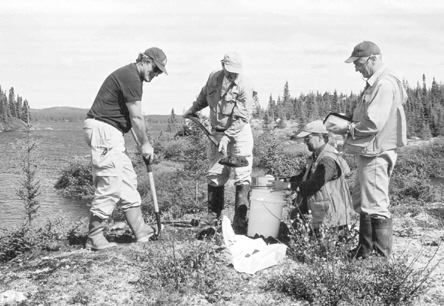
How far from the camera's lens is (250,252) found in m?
5.67

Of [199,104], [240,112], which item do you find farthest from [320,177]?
[199,104]

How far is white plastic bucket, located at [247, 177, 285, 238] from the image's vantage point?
20.0 feet

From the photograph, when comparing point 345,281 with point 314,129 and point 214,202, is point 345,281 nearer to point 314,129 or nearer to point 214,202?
point 314,129

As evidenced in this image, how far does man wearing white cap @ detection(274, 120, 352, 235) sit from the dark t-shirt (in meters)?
1.86

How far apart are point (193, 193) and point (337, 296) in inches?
840

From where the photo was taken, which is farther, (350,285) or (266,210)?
(266,210)

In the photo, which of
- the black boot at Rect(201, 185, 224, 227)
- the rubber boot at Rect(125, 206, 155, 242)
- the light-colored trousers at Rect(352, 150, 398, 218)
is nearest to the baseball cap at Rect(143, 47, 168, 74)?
the rubber boot at Rect(125, 206, 155, 242)

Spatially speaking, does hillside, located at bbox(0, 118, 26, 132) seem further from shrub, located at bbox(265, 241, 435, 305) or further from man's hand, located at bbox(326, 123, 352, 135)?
shrub, located at bbox(265, 241, 435, 305)

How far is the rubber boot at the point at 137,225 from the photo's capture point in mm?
6098

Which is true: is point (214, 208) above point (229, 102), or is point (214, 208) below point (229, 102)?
below

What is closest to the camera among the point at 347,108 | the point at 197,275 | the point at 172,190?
the point at 197,275

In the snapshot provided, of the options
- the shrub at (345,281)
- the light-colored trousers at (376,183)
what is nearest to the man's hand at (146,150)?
the shrub at (345,281)

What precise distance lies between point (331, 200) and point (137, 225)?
7.37 ft

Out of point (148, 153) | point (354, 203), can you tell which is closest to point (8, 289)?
point (148, 153)
